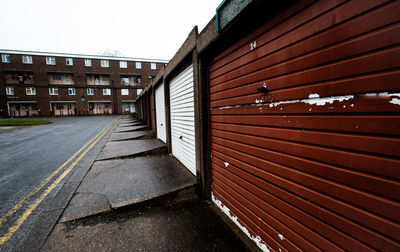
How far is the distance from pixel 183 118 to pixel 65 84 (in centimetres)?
4217

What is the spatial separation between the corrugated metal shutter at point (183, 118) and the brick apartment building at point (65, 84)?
31797mm

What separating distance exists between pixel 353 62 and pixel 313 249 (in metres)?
1.61

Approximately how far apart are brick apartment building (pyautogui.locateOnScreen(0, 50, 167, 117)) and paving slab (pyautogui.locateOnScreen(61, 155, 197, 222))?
32660 millimetres

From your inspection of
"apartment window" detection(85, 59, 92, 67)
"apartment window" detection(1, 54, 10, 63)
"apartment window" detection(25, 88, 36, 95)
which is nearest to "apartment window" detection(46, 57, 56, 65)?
"apartment window" detection(85, 59, 92, 67)

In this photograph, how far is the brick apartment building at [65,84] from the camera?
32.5 meters

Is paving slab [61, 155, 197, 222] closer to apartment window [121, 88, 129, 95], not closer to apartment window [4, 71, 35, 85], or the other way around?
apartment window [121, 88, 129, 95]

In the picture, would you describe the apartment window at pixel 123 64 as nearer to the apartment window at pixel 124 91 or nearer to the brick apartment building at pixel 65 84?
the brick apartment building at pixel 65 84

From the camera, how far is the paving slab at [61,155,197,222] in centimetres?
284

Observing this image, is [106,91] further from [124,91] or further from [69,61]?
[69,61]

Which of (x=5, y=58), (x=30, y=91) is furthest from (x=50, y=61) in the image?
(x=5, y=58)

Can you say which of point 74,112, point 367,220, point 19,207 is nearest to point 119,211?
point 19,207

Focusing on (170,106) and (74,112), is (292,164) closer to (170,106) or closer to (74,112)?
(170,106)

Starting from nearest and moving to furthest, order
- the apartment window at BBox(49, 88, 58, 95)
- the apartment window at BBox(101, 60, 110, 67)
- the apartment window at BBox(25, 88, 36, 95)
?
the apartment window at BBox(25, 88, 36, 95) < the apartment window at BBox(49, 88, 58, 95) < the apartment window at BBox(101, 60, 110, 67)

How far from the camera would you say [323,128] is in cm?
136
